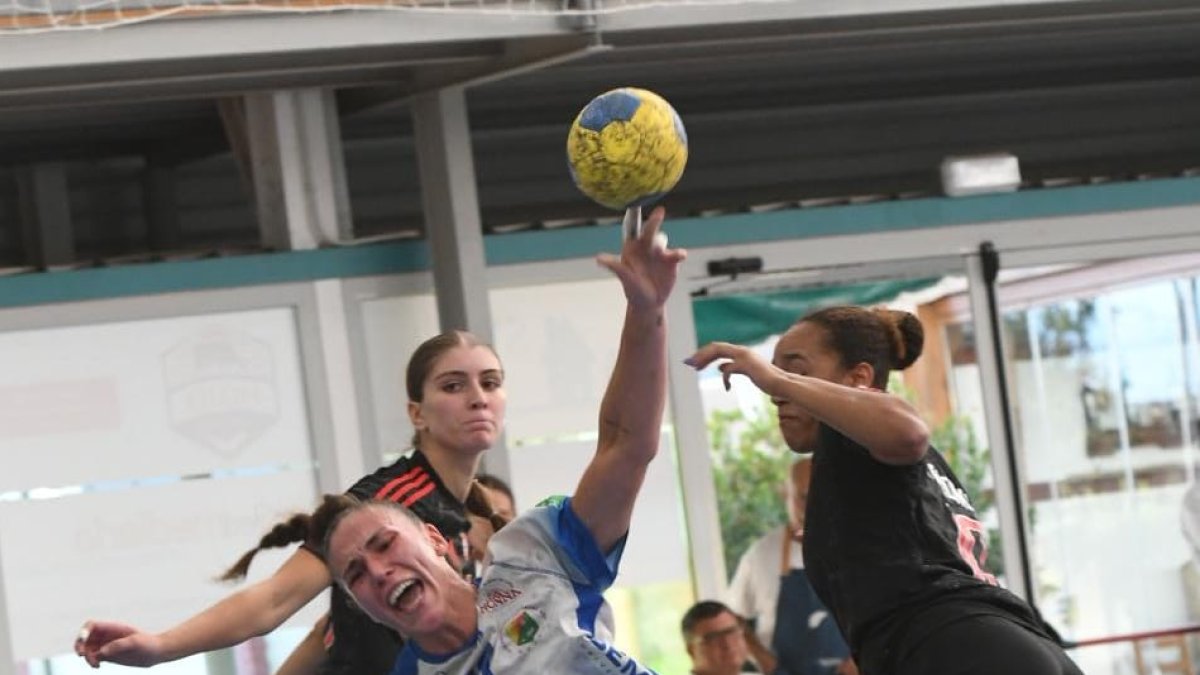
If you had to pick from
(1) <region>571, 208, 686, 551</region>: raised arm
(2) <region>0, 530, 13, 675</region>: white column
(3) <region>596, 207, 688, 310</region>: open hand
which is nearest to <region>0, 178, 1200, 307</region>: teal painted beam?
(2) <region>0, 530, 13, 675</region>: white column

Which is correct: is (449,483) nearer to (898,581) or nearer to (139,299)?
(898,581)

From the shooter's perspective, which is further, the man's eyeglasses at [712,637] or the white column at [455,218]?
the white column at [455,218]

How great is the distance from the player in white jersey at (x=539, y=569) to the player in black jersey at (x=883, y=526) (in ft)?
1.43

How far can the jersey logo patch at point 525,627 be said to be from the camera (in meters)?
3.79

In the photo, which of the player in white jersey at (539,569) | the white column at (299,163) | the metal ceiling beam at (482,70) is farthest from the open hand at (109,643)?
the white column at (299,163)

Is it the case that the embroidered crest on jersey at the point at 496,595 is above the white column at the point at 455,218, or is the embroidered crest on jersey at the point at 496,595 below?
below

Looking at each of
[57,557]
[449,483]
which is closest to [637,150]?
[449,483]

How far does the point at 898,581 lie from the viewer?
4.45m

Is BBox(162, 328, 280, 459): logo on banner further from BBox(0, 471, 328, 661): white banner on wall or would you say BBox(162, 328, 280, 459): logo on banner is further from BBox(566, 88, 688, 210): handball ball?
BBox(566, 88, 688, 210): handball ball

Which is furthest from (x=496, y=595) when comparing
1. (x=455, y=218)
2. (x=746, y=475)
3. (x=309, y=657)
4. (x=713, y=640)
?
→ (x=746, y=475)

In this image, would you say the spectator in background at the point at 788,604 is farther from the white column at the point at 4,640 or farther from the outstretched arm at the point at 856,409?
the outstretched arm at the point at 856,409

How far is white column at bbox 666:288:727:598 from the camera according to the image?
8.97 metres

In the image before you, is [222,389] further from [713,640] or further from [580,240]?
[713,640]

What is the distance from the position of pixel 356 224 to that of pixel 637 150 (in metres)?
6.47
